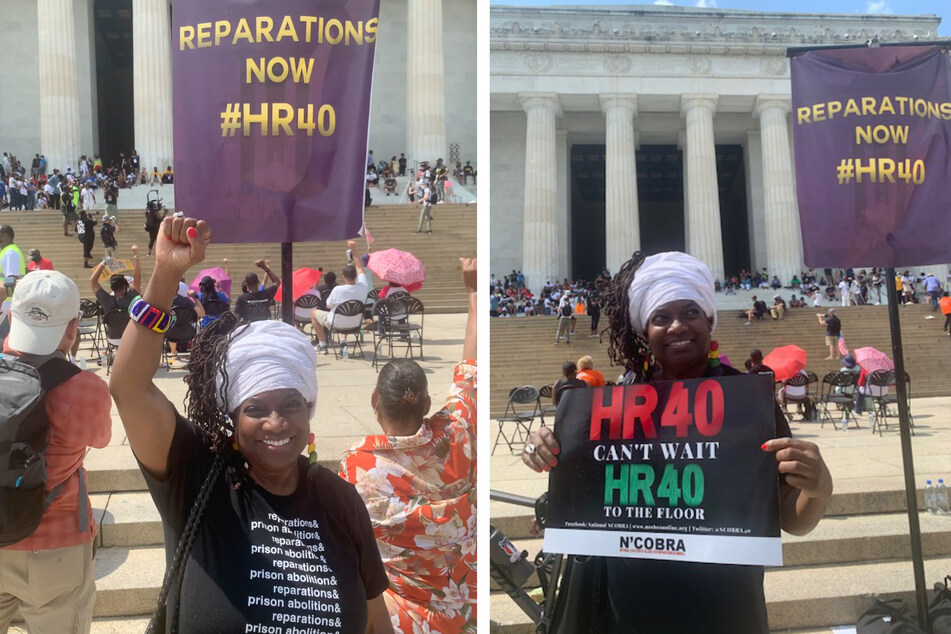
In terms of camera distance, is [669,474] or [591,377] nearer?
[669,474]

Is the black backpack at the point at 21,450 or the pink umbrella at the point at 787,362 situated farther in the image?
the pink umbrella at the point at 787,362

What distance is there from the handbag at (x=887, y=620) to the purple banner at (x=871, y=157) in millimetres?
1795

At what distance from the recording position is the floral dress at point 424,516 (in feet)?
9.98

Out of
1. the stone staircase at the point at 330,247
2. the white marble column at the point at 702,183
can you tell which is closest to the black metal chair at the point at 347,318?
the stone staircase at the point at 330,247

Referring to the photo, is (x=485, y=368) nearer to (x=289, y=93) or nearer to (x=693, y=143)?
(x=289, y=93)

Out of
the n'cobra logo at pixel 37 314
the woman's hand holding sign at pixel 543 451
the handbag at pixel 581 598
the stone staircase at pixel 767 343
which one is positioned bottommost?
the stone staircase at pixel 767 343

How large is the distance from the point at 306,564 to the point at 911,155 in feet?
12.8

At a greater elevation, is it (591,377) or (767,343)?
(591,377)

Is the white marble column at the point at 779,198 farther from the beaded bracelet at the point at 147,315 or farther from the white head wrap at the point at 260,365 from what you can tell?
the beaded bracelet at the point at 147,315

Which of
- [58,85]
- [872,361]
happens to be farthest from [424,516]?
[58,85]

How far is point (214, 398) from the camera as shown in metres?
2.48

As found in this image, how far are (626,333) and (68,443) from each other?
75.2 inches

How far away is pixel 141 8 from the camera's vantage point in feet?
107

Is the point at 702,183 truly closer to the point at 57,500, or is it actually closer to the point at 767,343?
the point at 767,343
